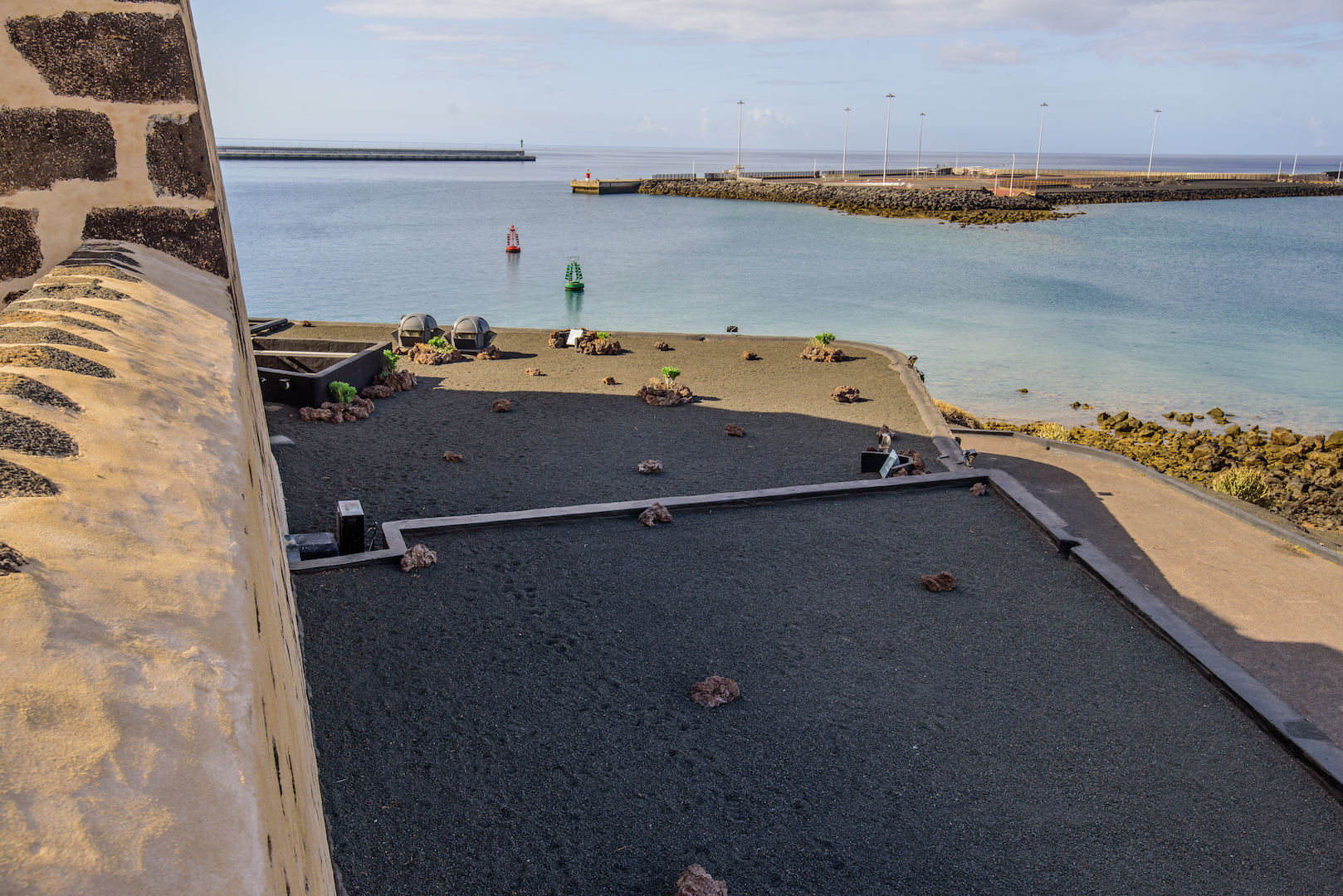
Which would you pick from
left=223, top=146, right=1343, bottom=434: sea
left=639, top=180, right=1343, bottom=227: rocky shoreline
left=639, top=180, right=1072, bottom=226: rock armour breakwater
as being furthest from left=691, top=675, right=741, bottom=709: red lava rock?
left=639, top=180, right=1072, bottom=226: rock armour breakwater

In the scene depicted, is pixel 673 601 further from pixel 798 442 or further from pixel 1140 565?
pixel 1140 565

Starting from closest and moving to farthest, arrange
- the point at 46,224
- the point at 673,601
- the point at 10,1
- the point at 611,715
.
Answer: the point at 10,1, the point at 46,224, the point at 611,715, the point at 673,601

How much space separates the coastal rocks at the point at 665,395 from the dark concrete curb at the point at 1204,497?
577 cm

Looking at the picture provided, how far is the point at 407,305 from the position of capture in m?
39.2

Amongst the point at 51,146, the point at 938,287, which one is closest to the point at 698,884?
the point at 51,146

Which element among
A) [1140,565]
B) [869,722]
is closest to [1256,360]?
[1140,565]

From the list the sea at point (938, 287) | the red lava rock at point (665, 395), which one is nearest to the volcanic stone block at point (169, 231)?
the red lava rock at point (665, 395)

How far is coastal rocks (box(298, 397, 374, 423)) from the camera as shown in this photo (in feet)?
40.3

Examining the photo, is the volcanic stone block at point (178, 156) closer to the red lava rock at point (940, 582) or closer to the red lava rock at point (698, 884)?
the red lava rock at point (698, 884)

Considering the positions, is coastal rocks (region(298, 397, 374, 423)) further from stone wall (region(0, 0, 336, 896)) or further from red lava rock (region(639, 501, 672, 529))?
stone wall (region(0, 0, 336, 896))

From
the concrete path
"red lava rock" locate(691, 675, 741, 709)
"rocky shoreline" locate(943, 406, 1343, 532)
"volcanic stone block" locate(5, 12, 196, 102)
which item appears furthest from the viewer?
"rocky shoreline" locate(943, 406, 1343, 532)

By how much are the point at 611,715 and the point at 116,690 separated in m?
4.63

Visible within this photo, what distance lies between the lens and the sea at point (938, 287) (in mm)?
29375

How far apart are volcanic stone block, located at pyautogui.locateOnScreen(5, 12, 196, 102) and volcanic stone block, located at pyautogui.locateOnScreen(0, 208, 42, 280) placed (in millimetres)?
535
